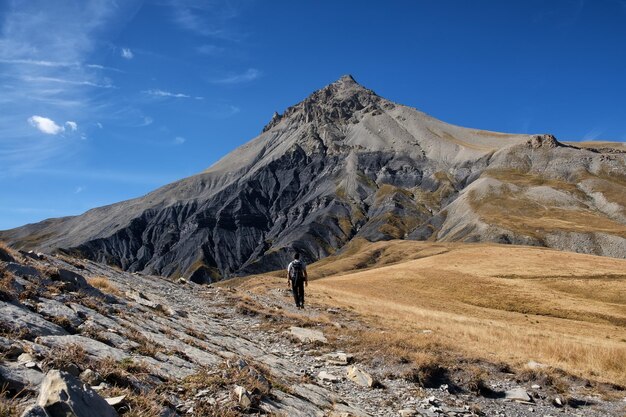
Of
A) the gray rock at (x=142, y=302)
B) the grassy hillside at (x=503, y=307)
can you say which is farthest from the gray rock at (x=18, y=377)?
the gray rock at (x=142, y=302)

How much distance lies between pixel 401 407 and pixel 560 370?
6.95 m

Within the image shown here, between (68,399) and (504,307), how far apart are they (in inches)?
2204

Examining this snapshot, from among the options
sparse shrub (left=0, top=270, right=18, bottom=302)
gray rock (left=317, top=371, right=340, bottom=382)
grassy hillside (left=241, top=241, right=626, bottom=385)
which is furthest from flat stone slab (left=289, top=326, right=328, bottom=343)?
sparse shrub (left=0, top=270, right=18, bottom=302)

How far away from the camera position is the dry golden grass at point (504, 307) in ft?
59.9

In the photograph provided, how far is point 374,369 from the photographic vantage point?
15.3 metres

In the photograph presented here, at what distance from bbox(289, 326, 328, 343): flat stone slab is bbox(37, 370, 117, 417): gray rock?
1276cm

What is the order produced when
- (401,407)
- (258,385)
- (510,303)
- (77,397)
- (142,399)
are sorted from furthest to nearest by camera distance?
(510,303)
(401,407)
(258,385)
(142,399)
(77,397)

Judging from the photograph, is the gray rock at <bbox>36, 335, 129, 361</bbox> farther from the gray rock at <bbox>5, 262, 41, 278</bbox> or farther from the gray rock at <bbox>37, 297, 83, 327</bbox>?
the gray rock at <bbox>5, 262, 41, 278</bbox>

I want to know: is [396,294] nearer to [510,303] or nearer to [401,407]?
[510,303]

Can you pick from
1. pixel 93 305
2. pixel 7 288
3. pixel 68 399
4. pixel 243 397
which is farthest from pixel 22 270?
pixel 68 399

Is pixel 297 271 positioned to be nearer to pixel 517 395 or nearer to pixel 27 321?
pixel 517 395

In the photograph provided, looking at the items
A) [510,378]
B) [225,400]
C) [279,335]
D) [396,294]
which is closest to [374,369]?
[510,378]

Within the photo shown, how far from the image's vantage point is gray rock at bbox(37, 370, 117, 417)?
5547 mm

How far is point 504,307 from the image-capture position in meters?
54.3
